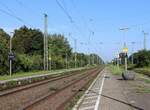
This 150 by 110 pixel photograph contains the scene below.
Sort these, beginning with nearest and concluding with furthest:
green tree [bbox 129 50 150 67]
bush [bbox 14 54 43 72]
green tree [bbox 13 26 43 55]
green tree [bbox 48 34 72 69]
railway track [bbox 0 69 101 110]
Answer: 1. railway track [bbox 0 69 101 110]
2. bush [bbox 14 54 43 72]
3. green tree [bbox 129 50 150 67]
4. green tree [bbox 13 26 43 55]
5. green tree [bbox 48 34 72 69]

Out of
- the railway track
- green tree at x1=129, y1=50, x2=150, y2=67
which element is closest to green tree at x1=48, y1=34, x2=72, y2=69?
green tree at x1=129, y1=50, x2=150, y2=67

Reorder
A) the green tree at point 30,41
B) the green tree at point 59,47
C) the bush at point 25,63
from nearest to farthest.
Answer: the bush at point 25,63, the green tree at point 30,41, the green tree at point 59,47

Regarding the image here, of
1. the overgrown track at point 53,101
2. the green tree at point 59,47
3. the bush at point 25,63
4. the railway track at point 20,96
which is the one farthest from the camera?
the green tree at point 59,47

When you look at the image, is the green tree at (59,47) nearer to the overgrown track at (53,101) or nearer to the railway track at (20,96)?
the railway track at (20,96)

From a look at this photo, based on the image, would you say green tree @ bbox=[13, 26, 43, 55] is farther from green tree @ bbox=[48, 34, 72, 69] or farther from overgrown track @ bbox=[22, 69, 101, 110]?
overgrown track @ bbox=[22, 69, 101, 110]

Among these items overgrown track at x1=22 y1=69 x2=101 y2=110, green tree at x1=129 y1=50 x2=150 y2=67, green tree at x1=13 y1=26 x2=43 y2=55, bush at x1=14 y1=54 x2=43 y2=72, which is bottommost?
overgrown track at x1=22 y1=69 x2=101 y2=110

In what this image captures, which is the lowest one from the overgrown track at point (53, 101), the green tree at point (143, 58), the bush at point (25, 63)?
the overgrown track at point (53, 101)

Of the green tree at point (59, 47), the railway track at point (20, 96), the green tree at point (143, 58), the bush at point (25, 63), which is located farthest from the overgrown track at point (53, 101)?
the green tree at point (59, 47)

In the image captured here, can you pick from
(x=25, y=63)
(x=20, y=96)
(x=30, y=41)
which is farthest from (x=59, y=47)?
(x=20, y=96)

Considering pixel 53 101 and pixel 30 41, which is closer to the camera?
pixel 53 101

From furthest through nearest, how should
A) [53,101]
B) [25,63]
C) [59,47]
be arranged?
[59,47]
[25,63]
[53,101]

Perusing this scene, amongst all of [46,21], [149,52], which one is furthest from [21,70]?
[149,52]

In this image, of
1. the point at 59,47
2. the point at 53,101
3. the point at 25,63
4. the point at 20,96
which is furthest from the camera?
the point at 59,47

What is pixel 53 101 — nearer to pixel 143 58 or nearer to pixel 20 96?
pixel 20 96
